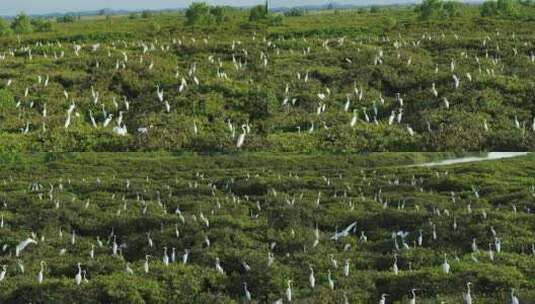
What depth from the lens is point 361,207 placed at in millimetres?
27297

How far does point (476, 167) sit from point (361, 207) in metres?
11.8

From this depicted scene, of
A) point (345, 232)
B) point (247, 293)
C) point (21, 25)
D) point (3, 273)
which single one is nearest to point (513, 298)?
point (247, 293)

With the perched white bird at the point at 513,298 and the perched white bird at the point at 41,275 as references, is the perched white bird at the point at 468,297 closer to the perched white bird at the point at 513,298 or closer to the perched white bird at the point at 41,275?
the perched white bird at the point at 513,298

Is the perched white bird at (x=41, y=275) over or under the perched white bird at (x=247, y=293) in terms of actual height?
under

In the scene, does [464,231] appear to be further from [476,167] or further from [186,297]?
[476,167]

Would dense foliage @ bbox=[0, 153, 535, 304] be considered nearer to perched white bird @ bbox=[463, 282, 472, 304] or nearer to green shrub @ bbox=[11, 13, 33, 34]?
perched white bird @ bbox=[463, 282, 472, 304]

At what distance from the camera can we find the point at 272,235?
23.3 meters

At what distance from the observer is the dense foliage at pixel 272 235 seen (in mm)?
18141

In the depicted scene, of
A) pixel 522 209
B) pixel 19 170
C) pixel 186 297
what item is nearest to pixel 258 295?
pixel 186 297

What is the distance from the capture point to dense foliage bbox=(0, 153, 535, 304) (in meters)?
18.1

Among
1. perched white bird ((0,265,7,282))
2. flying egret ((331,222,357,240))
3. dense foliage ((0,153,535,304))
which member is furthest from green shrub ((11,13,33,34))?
flying egret ((331,222,357,240))

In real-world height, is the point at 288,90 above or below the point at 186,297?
above

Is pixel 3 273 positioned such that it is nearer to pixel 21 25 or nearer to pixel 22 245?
pixel 22 245

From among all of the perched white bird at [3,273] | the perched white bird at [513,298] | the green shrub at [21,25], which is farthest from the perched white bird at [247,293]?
the green shrub at [21,25]
